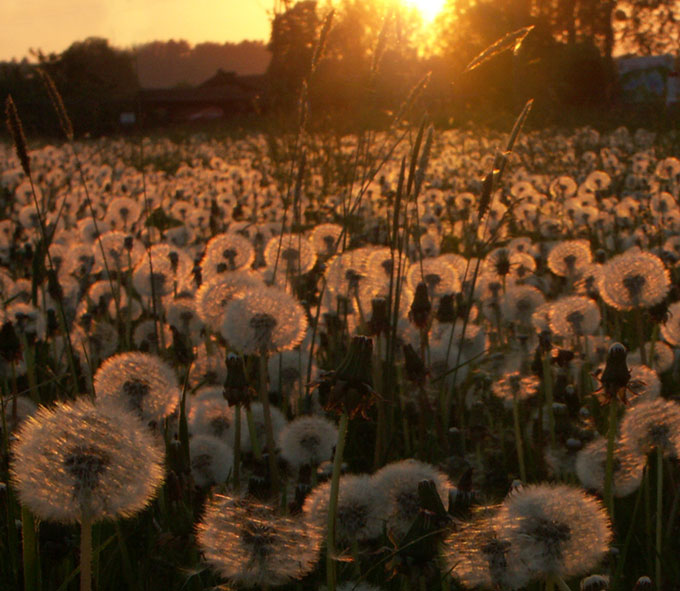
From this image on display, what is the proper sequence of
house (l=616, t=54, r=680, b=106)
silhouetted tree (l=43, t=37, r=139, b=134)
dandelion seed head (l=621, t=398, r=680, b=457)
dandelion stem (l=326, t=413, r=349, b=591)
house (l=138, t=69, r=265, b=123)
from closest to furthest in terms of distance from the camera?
dandelion stem (l=326, t=413, r=349, b=591) → dandelion seed head (l=621, t=398, r=680, b=457) → house (l=616, t=54, r=680, b=106) → silhouetted tree (l=43, t=37, r=139, b=134) → house (l=138, t=69, r=265, b=123)

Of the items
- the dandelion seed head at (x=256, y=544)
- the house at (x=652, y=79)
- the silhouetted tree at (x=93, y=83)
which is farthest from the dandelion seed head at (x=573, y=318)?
the silhouetted tree at (x=93, y=83)

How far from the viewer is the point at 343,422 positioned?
1671 mm

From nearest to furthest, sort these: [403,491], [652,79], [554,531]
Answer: [554,531]
[403,491]
[652,79]

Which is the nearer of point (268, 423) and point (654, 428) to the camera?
point (654, 428)

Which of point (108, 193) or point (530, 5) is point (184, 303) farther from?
point (530, 5)

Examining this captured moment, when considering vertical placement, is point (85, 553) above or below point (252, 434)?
above

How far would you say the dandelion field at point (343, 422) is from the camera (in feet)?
5.23

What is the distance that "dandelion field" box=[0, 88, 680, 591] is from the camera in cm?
159

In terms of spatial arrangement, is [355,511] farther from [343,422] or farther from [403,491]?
[343,422]

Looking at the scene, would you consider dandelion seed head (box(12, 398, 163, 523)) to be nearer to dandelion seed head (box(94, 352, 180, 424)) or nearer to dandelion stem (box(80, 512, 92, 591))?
dandelion stem (box(80, 512, 92, 591))

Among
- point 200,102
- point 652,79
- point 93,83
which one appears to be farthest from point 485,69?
point 200,102

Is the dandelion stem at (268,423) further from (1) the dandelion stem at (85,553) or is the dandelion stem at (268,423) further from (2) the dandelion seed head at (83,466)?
(1) the dandelion stem at (85,553)

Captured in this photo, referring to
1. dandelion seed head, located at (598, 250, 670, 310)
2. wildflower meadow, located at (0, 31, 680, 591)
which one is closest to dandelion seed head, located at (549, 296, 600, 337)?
wildflower meadow, located at (0, 31, 680, 591)

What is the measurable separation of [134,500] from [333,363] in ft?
8.40
